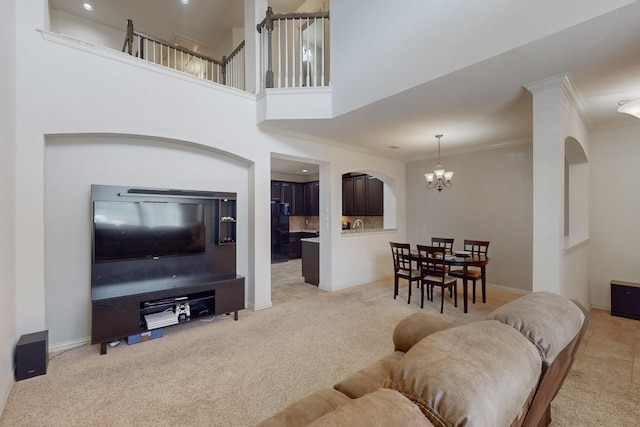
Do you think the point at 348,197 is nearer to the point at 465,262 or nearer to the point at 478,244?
the point at 478,244

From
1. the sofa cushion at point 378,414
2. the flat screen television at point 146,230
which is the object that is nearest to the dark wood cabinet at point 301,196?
the flat screen television at point 146,230

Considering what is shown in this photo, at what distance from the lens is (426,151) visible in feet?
18.7

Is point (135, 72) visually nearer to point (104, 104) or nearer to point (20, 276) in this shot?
point (104, 104)

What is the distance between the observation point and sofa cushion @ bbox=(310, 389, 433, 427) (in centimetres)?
69

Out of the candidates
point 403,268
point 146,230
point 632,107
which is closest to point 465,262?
point 403,268

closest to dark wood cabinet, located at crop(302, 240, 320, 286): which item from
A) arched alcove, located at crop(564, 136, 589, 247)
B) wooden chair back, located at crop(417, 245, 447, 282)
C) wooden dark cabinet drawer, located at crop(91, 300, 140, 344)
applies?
wooden chair back, located at crop(417, 245, 447, 282)

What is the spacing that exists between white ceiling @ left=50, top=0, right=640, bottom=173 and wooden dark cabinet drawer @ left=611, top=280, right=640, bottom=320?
7.34ft

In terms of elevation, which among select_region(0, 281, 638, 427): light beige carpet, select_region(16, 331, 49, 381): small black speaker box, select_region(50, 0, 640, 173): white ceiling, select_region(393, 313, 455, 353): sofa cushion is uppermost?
select_region(50, 0, 640, 173): white ceiling

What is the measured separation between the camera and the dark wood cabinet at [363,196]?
7.14 metres

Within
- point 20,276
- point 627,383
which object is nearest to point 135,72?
point 20,276

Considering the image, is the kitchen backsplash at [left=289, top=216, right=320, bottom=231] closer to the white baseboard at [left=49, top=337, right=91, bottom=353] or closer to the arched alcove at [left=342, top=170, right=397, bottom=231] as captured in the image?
the arched alcove at [left=342, top=170, right=397, bottom=231]

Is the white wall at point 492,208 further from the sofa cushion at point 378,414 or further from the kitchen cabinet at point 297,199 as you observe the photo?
the sofa cushion at point 378,414

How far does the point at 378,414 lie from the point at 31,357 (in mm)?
3152

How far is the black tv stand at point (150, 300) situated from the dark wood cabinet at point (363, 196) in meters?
4.44
